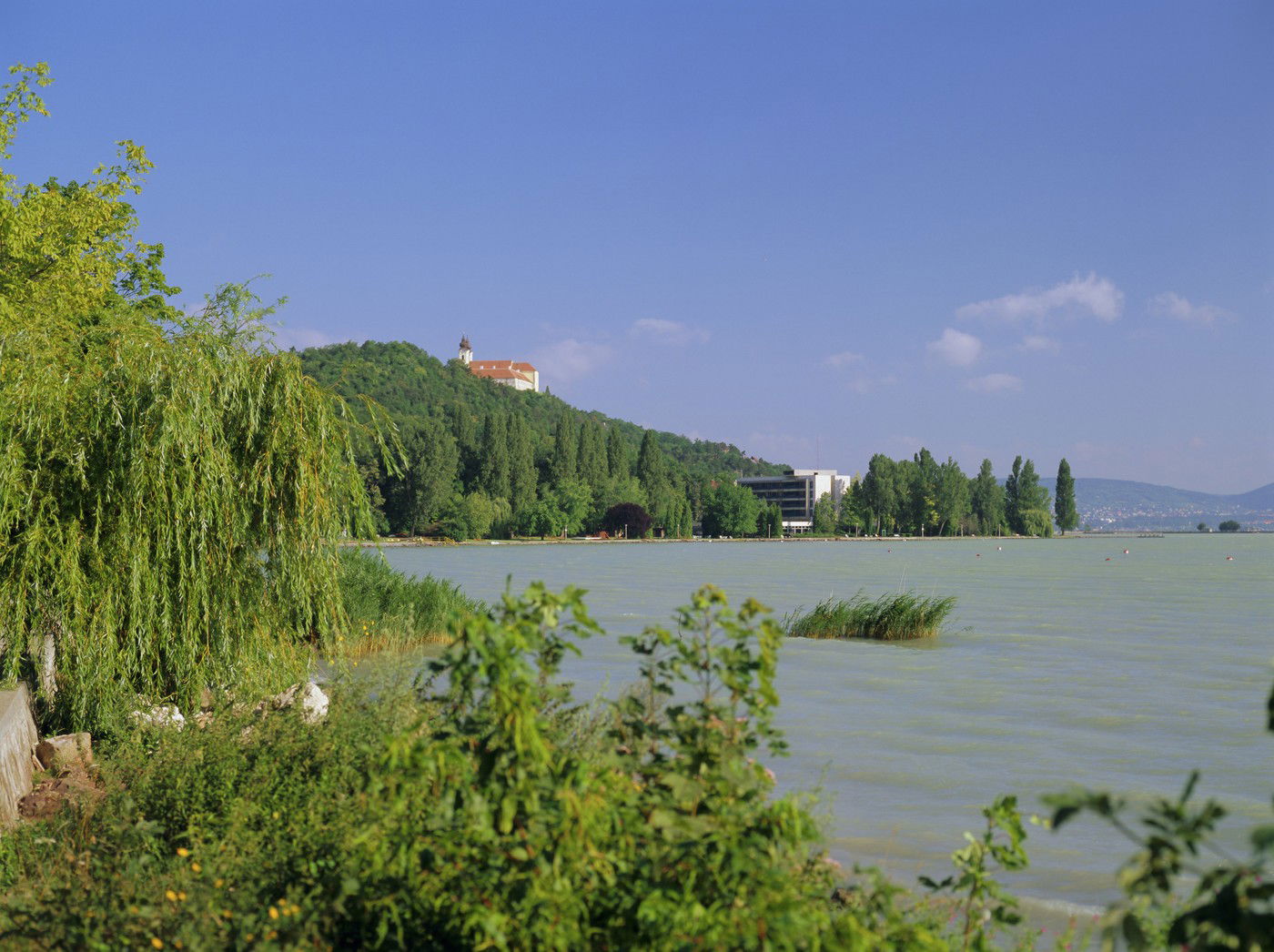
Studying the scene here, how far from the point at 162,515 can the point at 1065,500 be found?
17938cm

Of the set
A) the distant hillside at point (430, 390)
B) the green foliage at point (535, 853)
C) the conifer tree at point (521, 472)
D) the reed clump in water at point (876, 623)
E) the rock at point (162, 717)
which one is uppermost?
the distant hillside at point (430, 390)

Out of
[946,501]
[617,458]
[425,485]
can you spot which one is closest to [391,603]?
[425,485]

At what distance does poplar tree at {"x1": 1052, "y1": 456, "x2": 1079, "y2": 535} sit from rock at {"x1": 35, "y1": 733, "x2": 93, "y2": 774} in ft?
573

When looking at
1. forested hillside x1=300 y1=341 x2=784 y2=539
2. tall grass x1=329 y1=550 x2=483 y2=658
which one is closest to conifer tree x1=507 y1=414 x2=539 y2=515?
forested hillside x1=300 y1=341 x2=784 y2=539

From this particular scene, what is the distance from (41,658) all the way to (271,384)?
2.98 metres

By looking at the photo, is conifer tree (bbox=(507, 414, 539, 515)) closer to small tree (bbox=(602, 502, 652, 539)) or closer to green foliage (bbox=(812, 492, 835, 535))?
small tree (bbox=(602, 502, 652, 539))

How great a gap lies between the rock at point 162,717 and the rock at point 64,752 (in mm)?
396

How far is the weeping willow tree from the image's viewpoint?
29.4 feet

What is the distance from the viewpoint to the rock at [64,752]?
26.8ft

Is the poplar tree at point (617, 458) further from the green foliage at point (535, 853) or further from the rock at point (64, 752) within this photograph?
the green foliage at point (535, 853)

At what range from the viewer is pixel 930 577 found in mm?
52812

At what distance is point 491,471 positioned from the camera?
120 m

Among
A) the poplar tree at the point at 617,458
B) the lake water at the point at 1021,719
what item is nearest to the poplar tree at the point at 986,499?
the poplar tree at the point at 617,458

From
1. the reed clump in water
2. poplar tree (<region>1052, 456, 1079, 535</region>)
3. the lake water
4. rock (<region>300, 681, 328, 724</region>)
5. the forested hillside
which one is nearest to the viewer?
rock (<region>300, 681, 328, 724</region>)
